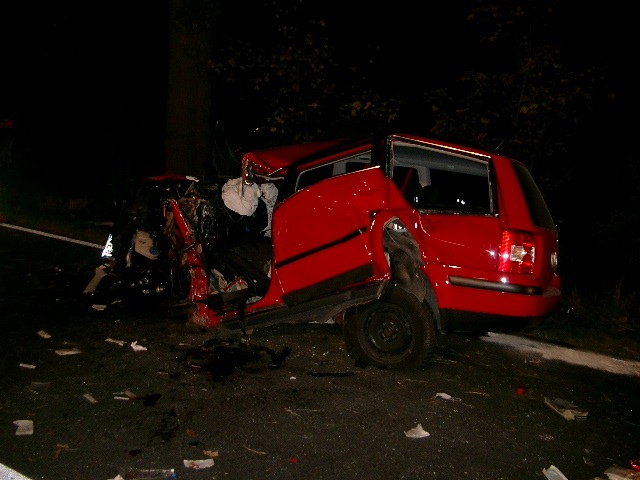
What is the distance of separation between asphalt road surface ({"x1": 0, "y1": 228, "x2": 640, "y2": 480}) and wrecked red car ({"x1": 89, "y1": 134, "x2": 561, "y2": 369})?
40 cm

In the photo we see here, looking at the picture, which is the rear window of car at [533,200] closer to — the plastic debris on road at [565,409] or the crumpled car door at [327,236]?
the crumpled car door at [327,236]

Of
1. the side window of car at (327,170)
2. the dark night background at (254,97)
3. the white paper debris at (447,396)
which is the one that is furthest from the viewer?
the dark night background at (254,97)

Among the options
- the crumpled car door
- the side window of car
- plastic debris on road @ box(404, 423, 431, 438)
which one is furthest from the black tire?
the side window of car

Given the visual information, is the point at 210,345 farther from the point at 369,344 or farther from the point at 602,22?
the point at 602,22

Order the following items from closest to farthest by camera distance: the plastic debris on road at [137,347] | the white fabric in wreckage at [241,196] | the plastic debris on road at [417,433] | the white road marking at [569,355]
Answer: the plastic debris on road at [417,433]
the plastic debris on road at [137,347]
the white road marking at [569,355]
the white fabric in wreckage at [241,196]

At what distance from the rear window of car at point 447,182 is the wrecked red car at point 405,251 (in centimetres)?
1

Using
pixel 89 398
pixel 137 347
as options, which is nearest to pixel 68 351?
pixel 137 347

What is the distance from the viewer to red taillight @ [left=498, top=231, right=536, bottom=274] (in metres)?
4.38

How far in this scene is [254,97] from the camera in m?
12.7

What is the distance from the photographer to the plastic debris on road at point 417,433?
3734 mm

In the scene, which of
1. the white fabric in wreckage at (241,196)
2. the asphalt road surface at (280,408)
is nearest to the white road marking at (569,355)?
the asphalt road surface at (280,408)

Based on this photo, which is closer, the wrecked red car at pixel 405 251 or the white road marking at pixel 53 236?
the wrecked red car at pixel 405 251

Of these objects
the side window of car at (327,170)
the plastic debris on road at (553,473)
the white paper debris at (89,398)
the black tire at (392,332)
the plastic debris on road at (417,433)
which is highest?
the side window of car at (327,170)

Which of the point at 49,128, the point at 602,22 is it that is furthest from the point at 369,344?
the point at 49,128
